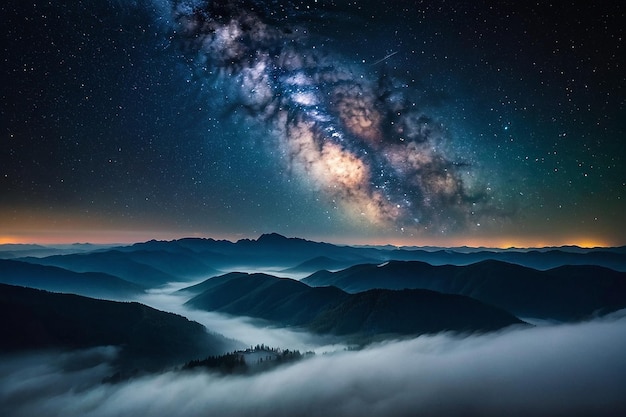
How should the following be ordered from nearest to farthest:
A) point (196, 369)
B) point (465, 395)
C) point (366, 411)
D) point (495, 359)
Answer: point (366, 411) → point (465, 395) → point (196, 369) → point (495, 359)

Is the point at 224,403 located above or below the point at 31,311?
below

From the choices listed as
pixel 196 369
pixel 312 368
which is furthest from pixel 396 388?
pixel 196 369

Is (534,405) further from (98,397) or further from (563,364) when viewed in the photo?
(98,397)

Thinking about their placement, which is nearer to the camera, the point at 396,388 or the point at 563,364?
the point at 396,388

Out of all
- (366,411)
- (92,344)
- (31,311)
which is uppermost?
(31,311)

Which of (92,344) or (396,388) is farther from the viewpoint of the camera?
(92,344)

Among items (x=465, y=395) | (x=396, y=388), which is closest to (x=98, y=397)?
(x=396, y=388)

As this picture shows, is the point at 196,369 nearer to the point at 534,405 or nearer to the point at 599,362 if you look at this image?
the point at 534,405

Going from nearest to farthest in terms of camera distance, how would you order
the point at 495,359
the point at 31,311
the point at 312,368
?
the point at 312,368
the point at 495,359
the point at 31,311

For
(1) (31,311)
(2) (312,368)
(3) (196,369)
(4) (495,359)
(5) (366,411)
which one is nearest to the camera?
(5) (366,411)
